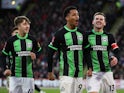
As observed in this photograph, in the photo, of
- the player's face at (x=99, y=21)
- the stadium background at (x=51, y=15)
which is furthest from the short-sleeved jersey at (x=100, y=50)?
the stadium background at (x=51, y=15)

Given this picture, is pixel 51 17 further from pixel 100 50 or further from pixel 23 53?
pixel 100 50

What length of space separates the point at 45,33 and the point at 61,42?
883 inches

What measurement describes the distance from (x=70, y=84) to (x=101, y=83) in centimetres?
106

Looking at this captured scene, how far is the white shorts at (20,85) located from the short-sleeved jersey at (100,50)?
140cm

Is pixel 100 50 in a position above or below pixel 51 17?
below

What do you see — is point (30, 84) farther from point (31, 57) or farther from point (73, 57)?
point (73, 57)

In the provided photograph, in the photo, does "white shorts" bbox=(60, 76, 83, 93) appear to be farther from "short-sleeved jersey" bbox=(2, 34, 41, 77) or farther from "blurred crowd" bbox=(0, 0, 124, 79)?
"blurred crowd" bbox=(0, 0, 124, 79)

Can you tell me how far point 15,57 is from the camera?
33.7 ft

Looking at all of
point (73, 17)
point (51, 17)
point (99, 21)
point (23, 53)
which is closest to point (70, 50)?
point (73, 17)

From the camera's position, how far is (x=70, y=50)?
9.58 meters

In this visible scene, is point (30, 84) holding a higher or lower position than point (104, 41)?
lower

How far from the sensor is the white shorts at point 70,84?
9.31m

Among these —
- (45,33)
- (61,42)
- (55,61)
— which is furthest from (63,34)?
(45,33)

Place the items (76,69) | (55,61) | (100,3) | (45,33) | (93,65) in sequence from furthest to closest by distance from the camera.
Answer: (100,3), (45,33), (55,61), (93,65), (76,69)
